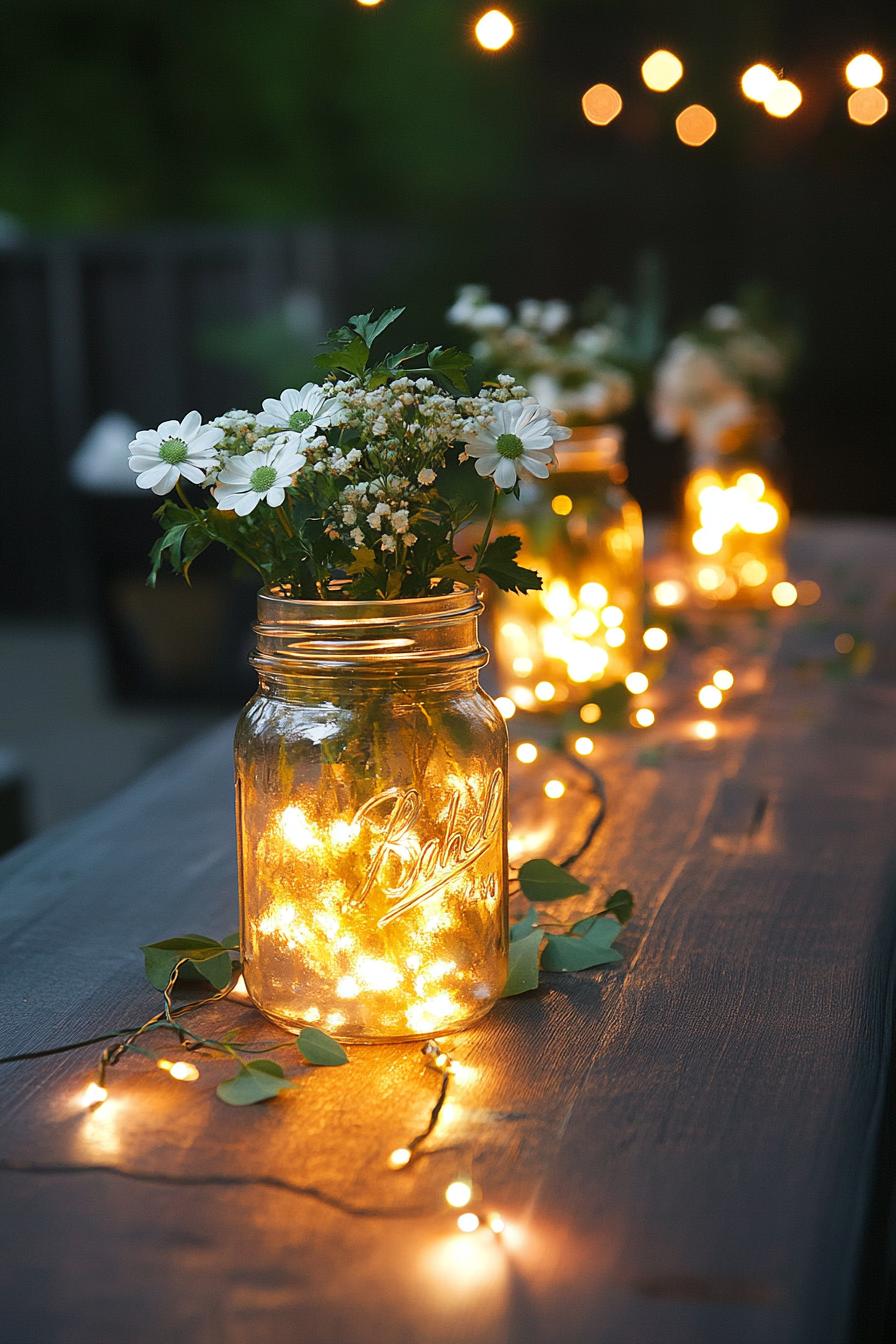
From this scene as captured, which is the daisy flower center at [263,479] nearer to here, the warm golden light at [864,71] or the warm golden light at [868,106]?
the warm golden light at [864,71]

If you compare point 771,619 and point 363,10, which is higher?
point 363,10

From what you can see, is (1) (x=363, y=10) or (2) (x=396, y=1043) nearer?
(2) (x=396, y=1043)

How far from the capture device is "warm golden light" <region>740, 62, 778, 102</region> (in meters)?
1.60

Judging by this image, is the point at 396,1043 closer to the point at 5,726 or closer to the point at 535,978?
the point at 535,978

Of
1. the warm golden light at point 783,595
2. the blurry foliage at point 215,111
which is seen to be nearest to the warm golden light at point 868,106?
the warm golden light at point 783,595

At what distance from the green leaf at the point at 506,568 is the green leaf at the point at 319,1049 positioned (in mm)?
282

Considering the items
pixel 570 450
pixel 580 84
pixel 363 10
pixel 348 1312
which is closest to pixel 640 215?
pixel 580 84

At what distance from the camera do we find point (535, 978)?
928mm

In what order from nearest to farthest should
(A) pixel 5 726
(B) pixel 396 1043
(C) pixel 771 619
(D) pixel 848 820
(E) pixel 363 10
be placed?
(B) pixel 396 1043
(D) pixel 848 820
(C) pixel 771 619
(A) pixel 5 726
(E) pixel 363 10

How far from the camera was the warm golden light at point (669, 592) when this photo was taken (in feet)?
7.65

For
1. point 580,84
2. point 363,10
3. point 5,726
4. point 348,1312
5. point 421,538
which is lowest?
point 5,726

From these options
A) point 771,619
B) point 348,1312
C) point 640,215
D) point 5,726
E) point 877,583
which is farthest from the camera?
point 640,215

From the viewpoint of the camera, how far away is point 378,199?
7531 mm

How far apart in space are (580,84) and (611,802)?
487 centimetres
